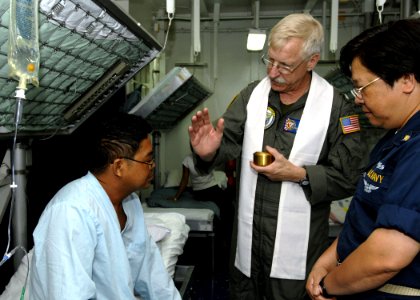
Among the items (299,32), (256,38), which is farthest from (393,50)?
(256,38)

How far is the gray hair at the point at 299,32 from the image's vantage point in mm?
1480

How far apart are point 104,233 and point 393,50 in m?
1.07

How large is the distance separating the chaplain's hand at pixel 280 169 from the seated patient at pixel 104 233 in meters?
0.49

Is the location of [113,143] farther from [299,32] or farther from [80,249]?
[299,32]

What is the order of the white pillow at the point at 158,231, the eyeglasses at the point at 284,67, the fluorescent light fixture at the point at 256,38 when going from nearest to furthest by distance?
the eyeglasses at the point at 284,67 < the white pillow at the point at 158,231 < the fluorescent light fixture at the point at 256,38

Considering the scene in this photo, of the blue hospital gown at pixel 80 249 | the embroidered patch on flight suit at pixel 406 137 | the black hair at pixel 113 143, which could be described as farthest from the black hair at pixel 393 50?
the blue hospital gown at pixel 80 249

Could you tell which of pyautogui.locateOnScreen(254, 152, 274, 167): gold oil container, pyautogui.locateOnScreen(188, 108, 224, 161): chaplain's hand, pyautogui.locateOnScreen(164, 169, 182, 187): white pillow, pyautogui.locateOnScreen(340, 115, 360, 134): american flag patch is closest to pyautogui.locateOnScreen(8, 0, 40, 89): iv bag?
pyautogui.locateOnScreen(188, 108, 224, 161): chaplain's hand

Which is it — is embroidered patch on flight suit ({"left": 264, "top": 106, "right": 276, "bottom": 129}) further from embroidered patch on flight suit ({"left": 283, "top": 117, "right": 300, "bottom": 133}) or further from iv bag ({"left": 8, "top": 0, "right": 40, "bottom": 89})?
iv bag ({"left": 8, "top": 0, "right": 40, "bottom": 89})

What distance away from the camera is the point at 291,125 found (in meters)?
1.57

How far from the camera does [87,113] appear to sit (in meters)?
1.87

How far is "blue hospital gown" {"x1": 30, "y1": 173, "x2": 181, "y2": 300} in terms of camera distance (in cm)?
113

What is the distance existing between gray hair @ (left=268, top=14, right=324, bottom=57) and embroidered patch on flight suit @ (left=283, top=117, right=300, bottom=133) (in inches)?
11.1

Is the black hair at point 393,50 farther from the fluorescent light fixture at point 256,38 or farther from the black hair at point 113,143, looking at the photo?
the fluorescent light fixture at point 256,38

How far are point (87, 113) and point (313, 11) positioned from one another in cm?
419
